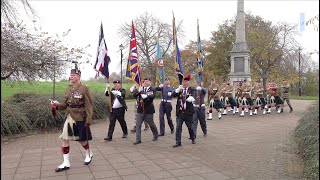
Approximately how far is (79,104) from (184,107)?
286 cm

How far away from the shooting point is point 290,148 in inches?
294

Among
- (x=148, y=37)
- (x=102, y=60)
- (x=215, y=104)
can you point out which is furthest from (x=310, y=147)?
(x=148, y=37)

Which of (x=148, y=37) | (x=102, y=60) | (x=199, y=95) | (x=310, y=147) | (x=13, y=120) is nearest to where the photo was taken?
(x=310, y=147)

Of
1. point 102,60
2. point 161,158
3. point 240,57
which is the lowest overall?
point 161,158

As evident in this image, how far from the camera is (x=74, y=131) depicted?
6.09 m

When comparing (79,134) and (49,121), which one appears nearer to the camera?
(79,134)

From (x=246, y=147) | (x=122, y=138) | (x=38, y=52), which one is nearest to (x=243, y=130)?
(x=246, y=147)

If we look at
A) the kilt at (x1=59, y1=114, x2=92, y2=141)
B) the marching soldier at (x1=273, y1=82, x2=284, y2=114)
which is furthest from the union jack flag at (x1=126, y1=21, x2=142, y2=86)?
the marching soldier at (x1=273, y1=82, x2=284, y2=114)

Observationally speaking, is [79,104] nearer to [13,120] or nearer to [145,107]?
[145,107]

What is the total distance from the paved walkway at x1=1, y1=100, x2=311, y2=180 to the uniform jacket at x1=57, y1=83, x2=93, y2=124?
100 cm

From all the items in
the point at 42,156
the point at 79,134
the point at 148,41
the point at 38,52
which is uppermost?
the point at 148,41

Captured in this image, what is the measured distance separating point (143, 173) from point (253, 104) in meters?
11.4

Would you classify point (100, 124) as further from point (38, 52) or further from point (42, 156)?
point (42, 156)

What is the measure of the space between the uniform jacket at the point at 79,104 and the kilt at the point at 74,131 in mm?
98
